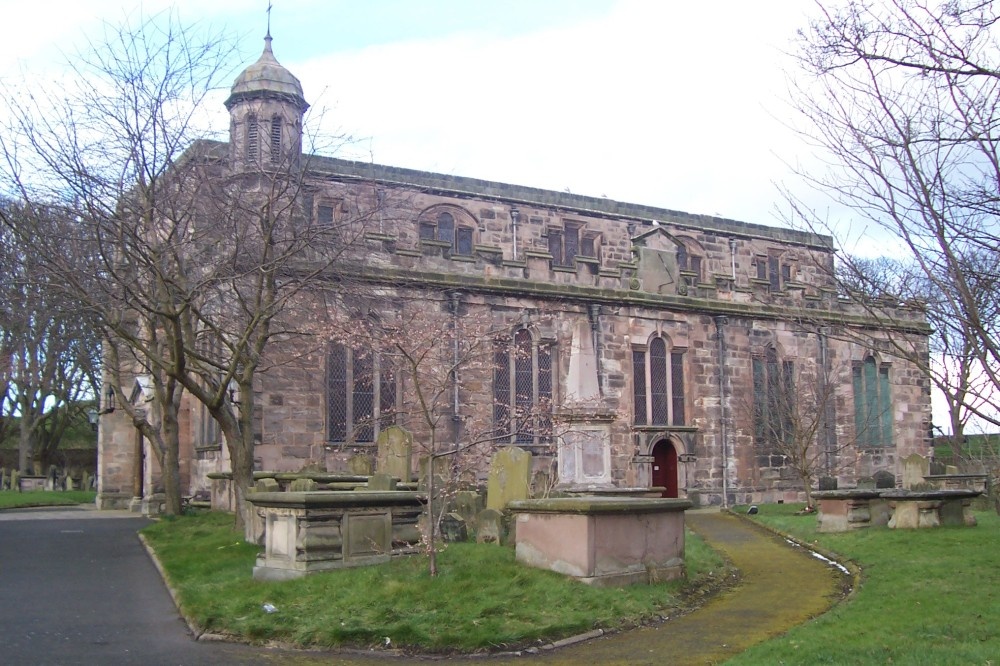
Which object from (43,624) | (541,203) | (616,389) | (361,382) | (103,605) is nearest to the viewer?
(43,624)

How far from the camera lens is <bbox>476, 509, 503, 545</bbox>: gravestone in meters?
13.3

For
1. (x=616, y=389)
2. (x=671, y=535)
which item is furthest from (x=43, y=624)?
(x=616, y=389)

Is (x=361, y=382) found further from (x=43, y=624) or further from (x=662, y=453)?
(x=43, y=624)

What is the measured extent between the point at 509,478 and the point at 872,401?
65.9 ft

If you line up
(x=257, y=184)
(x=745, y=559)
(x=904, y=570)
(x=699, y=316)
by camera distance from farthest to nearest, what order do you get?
(x=699, y=316) → (x=257, y=184) → (x=745, y=559) → (x=904, y=570)

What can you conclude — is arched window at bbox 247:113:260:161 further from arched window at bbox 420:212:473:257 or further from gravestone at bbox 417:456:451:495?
gravestone at bbox 417:456:451:495

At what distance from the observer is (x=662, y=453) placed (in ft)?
87.3

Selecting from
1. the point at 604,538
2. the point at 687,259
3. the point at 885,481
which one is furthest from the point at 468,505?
the point at 687,259

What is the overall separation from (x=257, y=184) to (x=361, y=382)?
510 centimetres

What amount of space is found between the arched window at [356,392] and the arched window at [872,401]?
1531cm

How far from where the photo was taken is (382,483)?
13125mm

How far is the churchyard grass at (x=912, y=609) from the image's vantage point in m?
7.50

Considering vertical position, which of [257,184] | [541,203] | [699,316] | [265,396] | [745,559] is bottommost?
[745,559]

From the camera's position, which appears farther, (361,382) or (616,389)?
(616,389)
